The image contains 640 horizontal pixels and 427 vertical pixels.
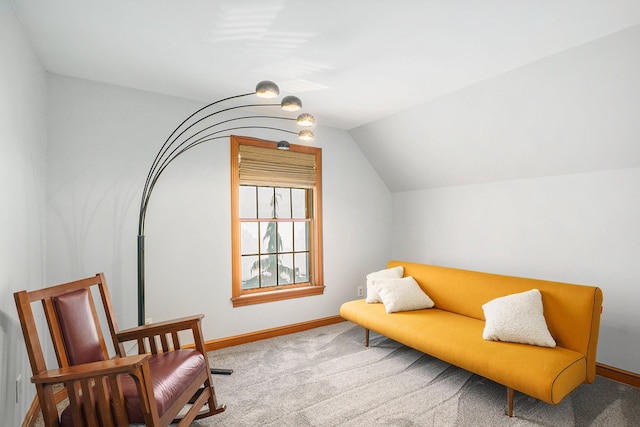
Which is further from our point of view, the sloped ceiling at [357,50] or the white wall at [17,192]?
the sloped ceiling at [357,50]

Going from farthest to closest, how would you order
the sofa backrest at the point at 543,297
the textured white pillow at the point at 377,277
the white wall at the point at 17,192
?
the textured white pillow at the point at 377,277 → the sofa backrest at the point at 543,297 → the white wall at the point at 17,192

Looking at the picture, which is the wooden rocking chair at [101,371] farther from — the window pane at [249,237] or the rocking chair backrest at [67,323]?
the window pane at [249,237]

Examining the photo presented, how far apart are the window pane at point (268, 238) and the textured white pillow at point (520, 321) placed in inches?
91.1

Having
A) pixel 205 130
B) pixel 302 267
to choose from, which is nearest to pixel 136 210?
pixel 205 130

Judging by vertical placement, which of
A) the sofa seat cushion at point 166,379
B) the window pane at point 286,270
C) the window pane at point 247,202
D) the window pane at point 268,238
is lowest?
the sofa seat cushion at point 166,379

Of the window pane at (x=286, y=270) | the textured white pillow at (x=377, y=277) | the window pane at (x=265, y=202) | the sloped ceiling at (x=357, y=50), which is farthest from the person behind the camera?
the window pane at (x=286, y=270)

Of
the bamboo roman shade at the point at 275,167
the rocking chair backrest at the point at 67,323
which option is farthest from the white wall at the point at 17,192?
the bamboo roman shade at the point at 275,167

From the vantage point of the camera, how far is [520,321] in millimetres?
2449

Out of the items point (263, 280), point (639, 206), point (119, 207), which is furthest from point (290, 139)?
point (639, 206)

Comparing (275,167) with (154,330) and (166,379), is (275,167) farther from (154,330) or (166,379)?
(166,379)

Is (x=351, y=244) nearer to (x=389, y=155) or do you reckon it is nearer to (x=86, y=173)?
(x=389, y=155)

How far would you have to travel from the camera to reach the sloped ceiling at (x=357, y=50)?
1930mm

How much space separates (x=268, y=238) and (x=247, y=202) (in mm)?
486

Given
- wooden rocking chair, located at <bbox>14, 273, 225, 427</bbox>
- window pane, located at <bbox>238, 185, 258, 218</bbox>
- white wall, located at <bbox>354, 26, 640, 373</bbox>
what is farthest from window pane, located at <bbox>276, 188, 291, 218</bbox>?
wooden rocking chair, located at <bbox>14, 273, 225, 427</bbox>
